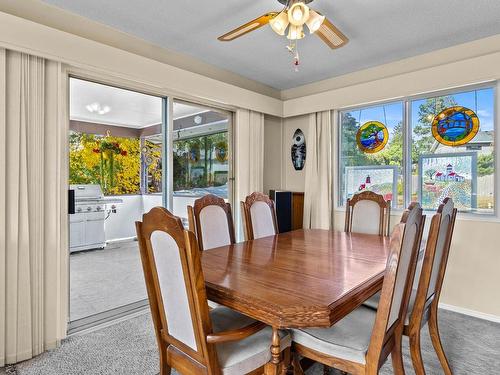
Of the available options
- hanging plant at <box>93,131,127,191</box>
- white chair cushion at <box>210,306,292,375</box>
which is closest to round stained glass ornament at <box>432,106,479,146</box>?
white chair cushion at <box>210,306,292,375</box>

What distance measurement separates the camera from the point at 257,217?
2766mm

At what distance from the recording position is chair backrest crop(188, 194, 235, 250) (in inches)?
90.9

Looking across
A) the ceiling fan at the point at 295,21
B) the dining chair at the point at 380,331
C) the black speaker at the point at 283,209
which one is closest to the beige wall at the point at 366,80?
the black speaker at the point at 283,209

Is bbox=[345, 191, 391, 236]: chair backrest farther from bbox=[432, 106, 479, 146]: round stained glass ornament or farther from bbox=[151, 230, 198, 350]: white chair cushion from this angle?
bbox=[151, 230, 198, 350]: white chair cushion

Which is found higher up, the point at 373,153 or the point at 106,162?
the point at 373,153

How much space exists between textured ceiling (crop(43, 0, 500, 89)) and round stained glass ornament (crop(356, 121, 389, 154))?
70 cm

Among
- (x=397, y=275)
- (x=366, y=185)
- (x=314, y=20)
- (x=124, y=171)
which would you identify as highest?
(x=314, y=20)

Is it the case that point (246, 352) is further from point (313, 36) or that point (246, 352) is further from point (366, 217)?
point (313, 36)

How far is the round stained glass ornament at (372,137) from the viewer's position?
11.8ft

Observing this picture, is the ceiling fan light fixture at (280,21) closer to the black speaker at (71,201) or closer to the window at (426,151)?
the black speaker at (71,201)

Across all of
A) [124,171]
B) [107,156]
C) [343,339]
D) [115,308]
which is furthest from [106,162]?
[343,339]

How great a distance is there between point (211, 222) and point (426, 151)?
2408 mm

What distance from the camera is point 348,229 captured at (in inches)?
120

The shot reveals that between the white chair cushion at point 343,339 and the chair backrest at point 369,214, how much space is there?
4.91ft
